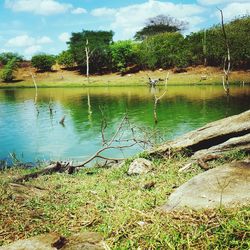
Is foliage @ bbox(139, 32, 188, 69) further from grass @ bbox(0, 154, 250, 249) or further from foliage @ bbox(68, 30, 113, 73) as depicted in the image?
grass @ bbox(0, 154, 250, 249)

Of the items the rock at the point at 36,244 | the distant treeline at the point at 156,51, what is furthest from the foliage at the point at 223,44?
the rock at the point at 36,244

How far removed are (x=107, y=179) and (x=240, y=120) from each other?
4.52 metres

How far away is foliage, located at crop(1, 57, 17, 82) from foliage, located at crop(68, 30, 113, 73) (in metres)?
15.3

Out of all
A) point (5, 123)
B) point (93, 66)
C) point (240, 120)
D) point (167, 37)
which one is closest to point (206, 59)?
point (167, 37)

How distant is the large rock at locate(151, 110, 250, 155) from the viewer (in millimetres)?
10992

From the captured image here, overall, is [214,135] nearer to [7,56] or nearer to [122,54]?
[122,54]

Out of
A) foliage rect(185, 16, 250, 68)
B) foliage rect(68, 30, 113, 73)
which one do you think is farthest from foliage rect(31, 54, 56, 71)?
foliage rect(185, 16, 250, 68)

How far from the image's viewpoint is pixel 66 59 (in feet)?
321

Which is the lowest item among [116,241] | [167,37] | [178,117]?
[178,117]

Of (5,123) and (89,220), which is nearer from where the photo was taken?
(89,220)

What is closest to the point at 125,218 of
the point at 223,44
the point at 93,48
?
the point at 223,44

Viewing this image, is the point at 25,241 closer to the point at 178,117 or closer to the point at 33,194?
the point at 33,194

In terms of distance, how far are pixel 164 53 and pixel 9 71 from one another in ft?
127

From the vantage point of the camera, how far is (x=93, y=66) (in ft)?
317
